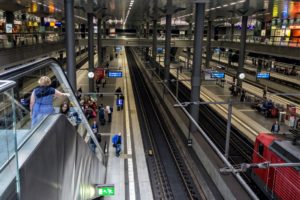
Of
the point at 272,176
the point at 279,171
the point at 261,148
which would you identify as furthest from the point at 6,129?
the point at 261,148

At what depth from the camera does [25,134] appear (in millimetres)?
2852

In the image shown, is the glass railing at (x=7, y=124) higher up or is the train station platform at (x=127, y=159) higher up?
the glass railing at (x=7, y=124)

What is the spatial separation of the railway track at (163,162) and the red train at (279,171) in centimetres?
266

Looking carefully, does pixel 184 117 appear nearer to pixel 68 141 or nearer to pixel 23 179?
pixel 68 141

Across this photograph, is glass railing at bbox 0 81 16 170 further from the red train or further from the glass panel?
the red train

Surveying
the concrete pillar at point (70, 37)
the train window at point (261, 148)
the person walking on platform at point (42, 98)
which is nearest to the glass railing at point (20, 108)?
the person walking on platform at point (42, 98)

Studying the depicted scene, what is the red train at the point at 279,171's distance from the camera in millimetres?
8727

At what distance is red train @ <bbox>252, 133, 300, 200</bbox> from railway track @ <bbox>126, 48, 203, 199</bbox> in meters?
2.66

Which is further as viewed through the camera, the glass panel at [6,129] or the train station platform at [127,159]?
the train station platform at [127,159]

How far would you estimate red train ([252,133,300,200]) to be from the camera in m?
8.73

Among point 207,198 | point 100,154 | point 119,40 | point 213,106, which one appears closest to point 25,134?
point 100,154

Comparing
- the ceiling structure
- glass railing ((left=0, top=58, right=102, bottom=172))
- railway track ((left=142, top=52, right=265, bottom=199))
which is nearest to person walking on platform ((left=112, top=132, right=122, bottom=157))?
railway track ((left=142, top=52, right=265, bottom=199))

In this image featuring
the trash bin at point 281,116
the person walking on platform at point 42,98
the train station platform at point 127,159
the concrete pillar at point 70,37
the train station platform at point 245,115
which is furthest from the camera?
the trash bin at point 281,116

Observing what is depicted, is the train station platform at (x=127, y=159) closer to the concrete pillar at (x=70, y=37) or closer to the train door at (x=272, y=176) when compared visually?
the concrete pillar at (x=70, y=37)
